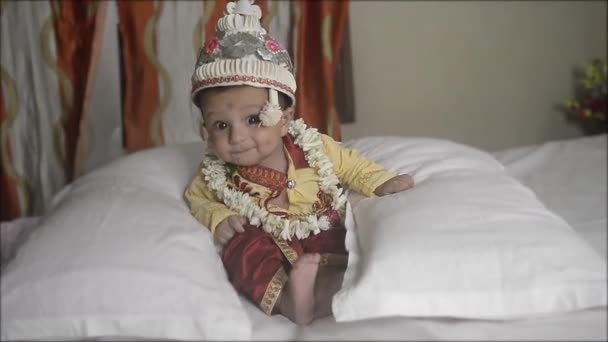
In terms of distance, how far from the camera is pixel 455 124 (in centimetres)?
178

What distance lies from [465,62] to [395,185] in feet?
3.96

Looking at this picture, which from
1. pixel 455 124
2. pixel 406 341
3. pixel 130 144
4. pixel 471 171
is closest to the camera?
pixel 406 341

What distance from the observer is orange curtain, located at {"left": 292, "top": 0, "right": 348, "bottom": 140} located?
2.31 ft

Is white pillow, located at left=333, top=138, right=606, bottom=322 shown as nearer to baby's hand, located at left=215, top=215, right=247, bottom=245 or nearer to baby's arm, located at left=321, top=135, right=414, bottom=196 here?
baby's arm, located at left=321, top=135, right=414, bottom=196

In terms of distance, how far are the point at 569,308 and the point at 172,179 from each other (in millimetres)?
667

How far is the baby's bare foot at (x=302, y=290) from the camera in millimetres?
584

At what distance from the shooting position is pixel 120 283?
570 mm

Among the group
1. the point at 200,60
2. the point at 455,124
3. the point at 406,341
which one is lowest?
the point at 455,124

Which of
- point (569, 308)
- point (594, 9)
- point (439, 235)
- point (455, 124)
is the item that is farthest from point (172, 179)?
point (594, 9)

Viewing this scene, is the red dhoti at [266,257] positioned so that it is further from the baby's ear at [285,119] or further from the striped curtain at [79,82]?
the striped curtain at [79,82]

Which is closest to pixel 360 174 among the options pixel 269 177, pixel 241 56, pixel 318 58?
pixel 269 177

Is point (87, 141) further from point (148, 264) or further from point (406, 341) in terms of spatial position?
point (406, 341)

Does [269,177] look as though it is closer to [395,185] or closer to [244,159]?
[244,159]

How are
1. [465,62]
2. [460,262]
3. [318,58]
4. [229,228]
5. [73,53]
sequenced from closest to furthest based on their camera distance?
[460,262] → [229,228] → [318,58] → [73,53] → [465,62]
